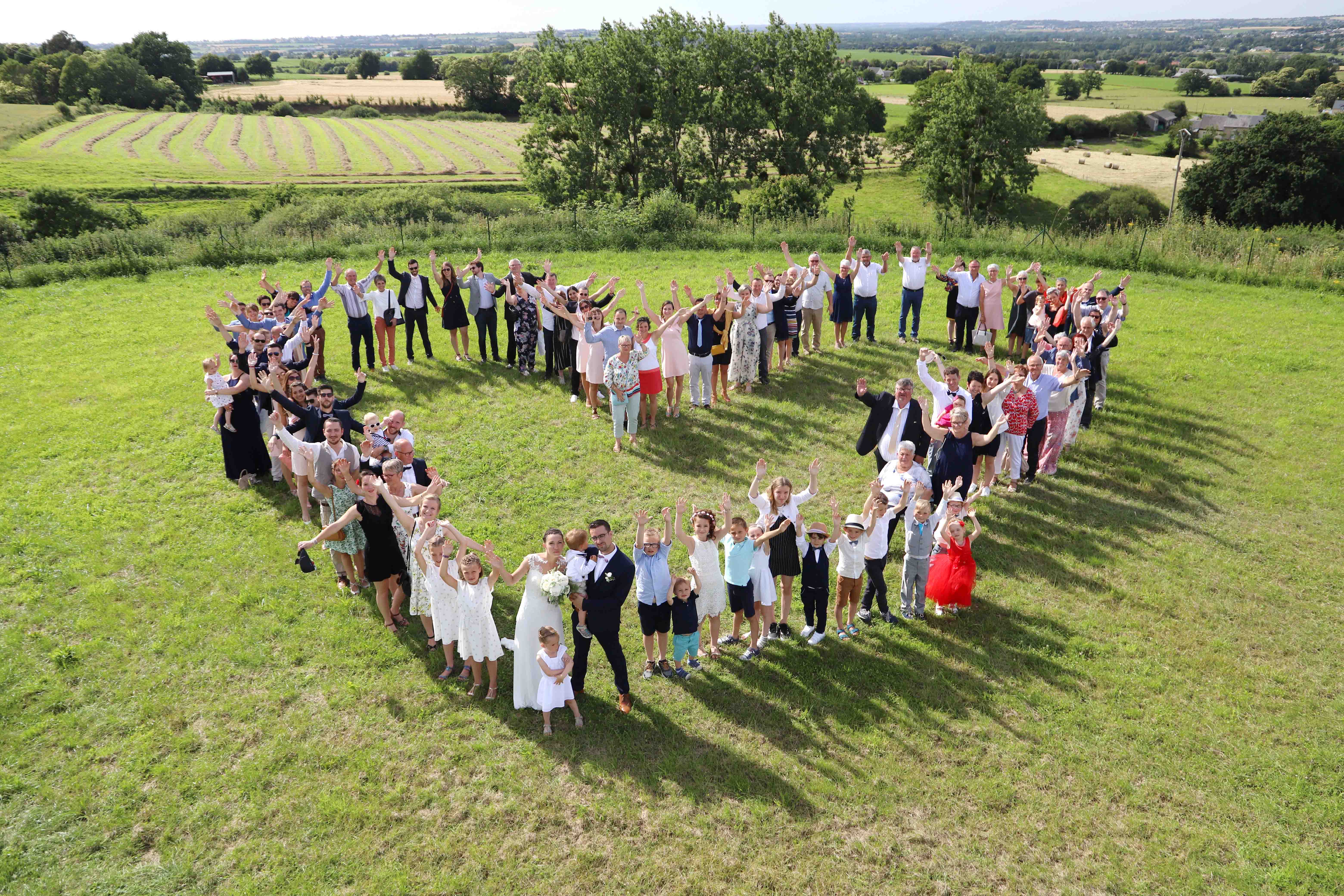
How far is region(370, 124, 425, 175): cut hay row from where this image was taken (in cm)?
5984

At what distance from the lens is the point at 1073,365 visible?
36.5 feet

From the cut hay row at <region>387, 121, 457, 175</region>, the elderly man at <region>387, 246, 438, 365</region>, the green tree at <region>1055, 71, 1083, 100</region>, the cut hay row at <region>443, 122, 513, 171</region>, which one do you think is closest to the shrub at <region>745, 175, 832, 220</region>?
the elderly man at <region>387, 246, 438, 365</region>

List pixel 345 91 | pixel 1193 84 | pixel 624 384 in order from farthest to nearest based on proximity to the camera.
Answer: pixel 1193 84 < pixel 345 91 < pixel 624 384

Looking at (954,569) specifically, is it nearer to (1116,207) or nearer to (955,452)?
(955,452)

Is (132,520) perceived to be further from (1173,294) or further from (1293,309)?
(1293,309)

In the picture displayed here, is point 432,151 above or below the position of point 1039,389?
above

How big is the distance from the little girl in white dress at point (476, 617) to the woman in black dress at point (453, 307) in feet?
27.1

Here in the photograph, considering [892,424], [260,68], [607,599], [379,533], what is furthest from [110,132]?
[607,599]

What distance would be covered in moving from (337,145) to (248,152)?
6.98 meters

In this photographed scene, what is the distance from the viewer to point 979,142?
4172 centimetres

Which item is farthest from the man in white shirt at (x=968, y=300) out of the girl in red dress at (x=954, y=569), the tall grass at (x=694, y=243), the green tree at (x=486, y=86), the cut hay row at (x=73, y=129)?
the green tree at (x=486, y=86)

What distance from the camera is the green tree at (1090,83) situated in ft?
355

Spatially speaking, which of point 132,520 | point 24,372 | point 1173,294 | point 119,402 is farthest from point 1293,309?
point 24,372

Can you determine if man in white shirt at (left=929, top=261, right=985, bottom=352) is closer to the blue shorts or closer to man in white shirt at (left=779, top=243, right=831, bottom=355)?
man in white shirt at (left=779, top=243, right=831, bottom=355)
